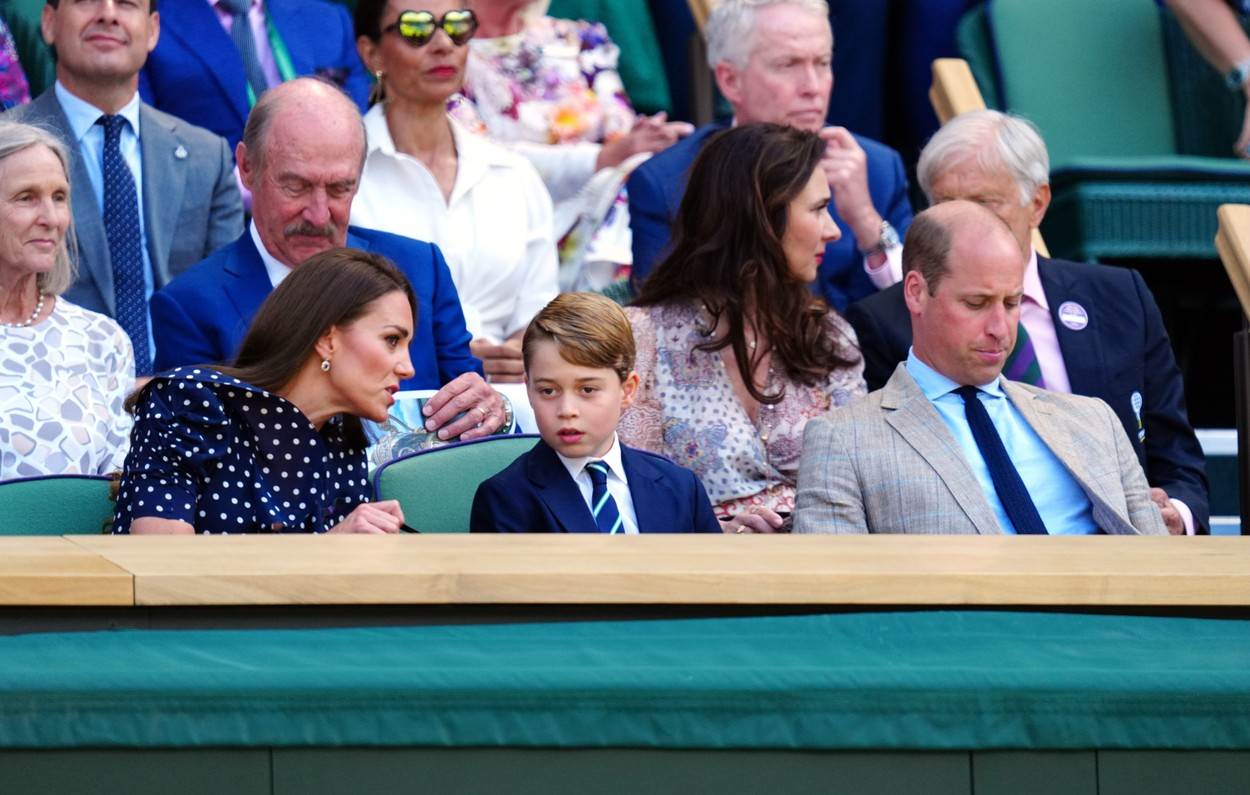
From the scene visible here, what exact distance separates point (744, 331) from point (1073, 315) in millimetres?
698

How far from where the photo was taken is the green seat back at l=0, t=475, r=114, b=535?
2652mm

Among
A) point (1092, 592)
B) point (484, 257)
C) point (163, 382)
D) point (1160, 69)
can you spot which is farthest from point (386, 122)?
point (1092, 592)

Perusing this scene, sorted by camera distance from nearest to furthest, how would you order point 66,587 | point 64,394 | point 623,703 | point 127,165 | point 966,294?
1. point 623,703
2. point 66,587
3. point 966,294
4. point 64,394
5. point 127,165

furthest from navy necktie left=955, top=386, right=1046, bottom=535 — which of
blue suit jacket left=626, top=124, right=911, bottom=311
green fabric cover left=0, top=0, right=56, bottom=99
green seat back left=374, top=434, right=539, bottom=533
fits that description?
green fabric cover left=0, top=0, right=56, bottom=99

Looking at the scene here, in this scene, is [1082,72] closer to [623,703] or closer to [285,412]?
[285,412]

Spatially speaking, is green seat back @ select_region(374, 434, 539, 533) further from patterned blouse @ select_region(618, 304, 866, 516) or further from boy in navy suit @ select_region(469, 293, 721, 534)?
patterned blouse @ select_region(618, 304, 866, 516)

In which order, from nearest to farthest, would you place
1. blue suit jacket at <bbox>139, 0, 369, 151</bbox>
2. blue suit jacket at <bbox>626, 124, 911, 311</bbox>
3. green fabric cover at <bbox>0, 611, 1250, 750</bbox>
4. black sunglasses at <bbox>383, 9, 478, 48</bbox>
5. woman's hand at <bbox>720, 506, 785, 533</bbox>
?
green fabric cover at <bbox>0, 611, 1250, 750</bbox>, woman's hand at <bbox>720, 506, 785, 533</bbox>, blue suit jacket at <bbox>626, 124, 911, 311</bbox>, black sunglasses at <bbox>383, 9, 478, 48</bbox>, blue suit jacket at <bbox>139, 0, 369, 151</bbox>

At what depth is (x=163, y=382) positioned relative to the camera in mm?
2758

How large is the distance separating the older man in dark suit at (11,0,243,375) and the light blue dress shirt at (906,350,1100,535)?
1.84 m

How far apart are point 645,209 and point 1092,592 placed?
2402 mm

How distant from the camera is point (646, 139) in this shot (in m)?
4.67

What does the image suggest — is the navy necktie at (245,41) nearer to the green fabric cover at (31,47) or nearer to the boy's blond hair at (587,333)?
the green fabric cover at (31,47)

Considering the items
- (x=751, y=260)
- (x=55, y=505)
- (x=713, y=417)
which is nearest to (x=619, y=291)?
(x=751, y=260)

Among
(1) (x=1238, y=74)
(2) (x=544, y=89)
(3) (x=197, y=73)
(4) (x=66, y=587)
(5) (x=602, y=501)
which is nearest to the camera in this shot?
(4) (x=66, y=587)
